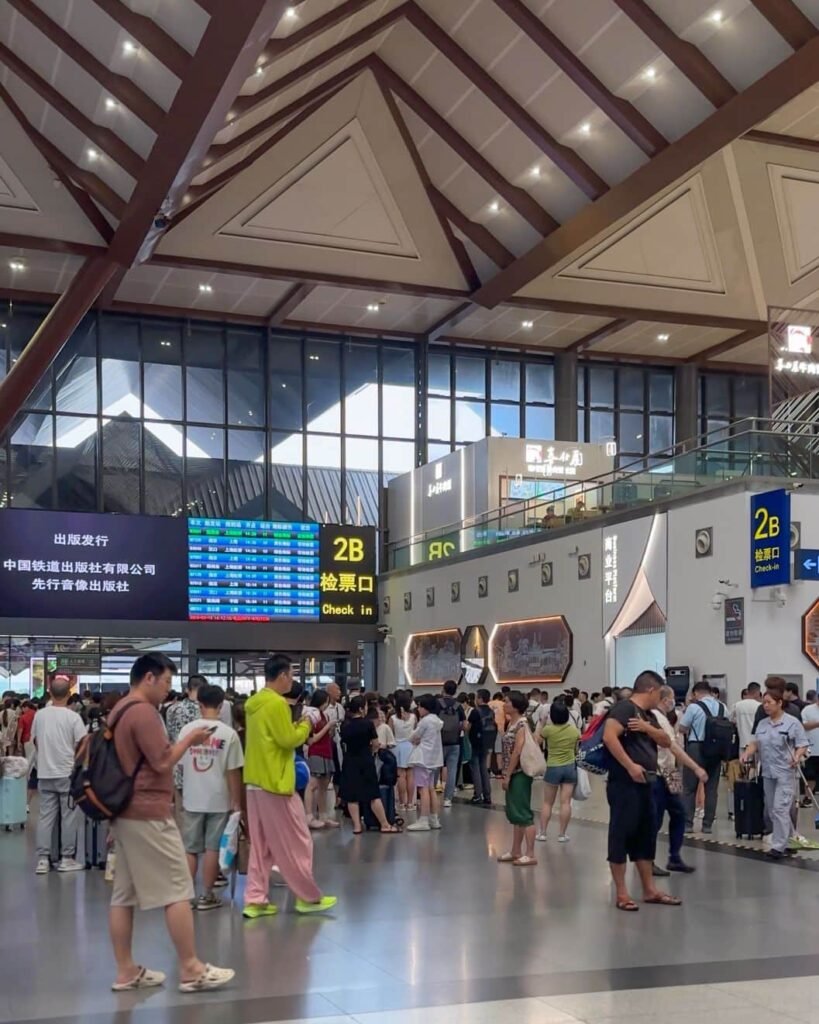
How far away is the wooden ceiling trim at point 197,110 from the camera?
1462cm

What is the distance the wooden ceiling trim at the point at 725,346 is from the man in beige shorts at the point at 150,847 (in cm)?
2380

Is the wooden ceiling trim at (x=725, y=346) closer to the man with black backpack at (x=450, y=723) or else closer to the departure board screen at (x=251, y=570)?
the departure board screen at (x=251, y=570)

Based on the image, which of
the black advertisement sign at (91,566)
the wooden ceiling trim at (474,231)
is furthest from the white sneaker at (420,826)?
the wooden ceiling trim at (474,231)

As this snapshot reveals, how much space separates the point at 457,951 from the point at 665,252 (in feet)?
65.6

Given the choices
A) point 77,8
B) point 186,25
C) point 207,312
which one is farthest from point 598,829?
point 207,312

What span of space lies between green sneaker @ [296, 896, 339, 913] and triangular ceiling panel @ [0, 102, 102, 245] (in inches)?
642

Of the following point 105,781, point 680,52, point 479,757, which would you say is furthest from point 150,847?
point 680,52

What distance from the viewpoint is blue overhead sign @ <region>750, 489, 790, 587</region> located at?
15.3 metres

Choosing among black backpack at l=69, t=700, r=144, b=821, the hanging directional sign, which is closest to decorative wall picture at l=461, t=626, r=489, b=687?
the hanging directional sign

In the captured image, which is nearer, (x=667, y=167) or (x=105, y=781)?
(x=105, y=781)

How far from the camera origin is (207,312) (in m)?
28.6

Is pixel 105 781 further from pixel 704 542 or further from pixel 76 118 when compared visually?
pixel 76 118

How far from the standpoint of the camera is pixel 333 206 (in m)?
23.6

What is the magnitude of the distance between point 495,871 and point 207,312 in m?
20.8
